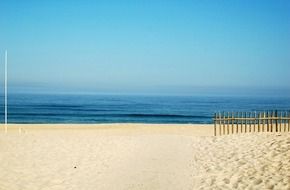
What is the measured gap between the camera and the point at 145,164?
12.5 metres

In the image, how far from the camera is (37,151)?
14.8 metres

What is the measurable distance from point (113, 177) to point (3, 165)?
12.6 ft

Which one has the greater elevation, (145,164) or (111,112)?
(145,164)

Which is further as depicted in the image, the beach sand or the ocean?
the ocean

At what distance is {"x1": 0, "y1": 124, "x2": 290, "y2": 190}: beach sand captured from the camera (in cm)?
965

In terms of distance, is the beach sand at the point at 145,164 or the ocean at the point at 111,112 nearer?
the beach sand at the point at 145,164

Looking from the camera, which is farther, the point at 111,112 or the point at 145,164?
the point at 111,112

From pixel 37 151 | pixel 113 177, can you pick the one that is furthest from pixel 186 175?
pixel 37 151

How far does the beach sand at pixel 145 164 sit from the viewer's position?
9.65 meters

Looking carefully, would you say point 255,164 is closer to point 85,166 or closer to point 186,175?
point 186,175

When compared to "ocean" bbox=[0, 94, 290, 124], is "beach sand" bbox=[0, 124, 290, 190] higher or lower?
higher

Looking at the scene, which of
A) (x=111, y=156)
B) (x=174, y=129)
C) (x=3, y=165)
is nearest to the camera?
(x=3, y=165)

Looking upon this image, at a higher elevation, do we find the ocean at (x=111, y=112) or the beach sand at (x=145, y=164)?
the beach sand at (x=145, y=164)

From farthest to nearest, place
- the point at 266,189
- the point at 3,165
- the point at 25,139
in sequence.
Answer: the point at 25,139, the point at 3,165, the point at 266,189
